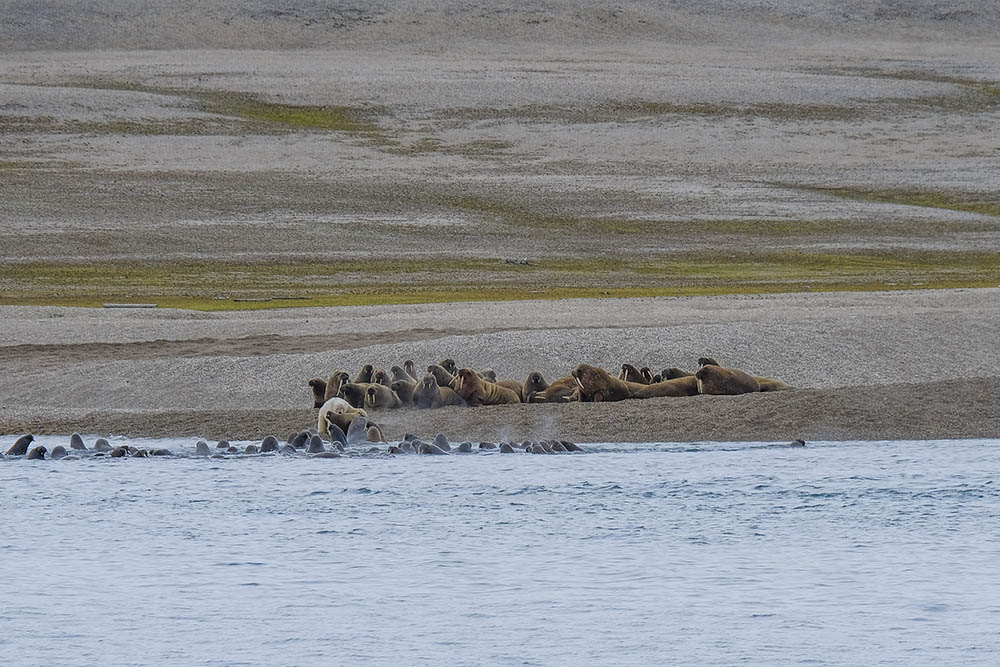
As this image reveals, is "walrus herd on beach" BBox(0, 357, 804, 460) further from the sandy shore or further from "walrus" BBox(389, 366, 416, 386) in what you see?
the sandy shore

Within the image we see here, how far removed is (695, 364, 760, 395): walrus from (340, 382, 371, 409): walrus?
452cm

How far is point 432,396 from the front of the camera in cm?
2141

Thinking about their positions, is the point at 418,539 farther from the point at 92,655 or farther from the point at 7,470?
the point at 7,470

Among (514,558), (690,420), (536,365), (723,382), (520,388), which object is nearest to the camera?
(514,558)

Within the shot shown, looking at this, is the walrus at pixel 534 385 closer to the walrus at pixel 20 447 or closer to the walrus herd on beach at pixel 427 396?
the walrus herd on beach at pixel 427 396

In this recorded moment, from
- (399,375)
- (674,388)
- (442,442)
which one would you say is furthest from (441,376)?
(674,388)

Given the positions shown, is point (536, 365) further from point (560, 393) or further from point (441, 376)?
point (560, 393)

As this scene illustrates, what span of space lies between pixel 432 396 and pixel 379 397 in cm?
71

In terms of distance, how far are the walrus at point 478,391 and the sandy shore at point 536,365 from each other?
362 mm

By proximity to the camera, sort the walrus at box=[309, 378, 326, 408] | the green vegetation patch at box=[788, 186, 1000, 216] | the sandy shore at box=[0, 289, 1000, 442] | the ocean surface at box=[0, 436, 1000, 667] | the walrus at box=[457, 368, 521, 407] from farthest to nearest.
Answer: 1. the green vegetation patch at box=[788, 186, 1000, 216]
2. the walrus at box=[309, 378, 326, 408]
3. the walrus at box=[457, 368, 521, 407]
4. the sandy shore at box=[0, 289, 1000, 442]
5. the ocean surface at box=[0, 436, 1000, 667]

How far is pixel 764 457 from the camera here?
1817 cm

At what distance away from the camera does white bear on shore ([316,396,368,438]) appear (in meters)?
20.1

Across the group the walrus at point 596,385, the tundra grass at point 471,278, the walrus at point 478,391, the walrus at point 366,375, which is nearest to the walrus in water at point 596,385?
the walrus at point 596,385

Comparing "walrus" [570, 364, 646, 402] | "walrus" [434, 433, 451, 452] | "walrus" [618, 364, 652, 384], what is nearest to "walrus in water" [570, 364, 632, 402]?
"walrus" [570, 364, 646, 402]
